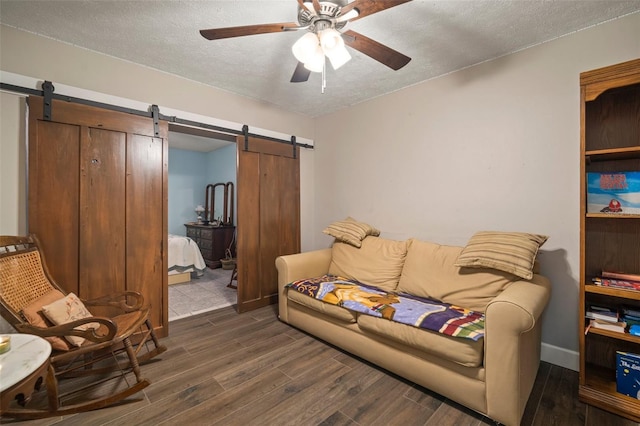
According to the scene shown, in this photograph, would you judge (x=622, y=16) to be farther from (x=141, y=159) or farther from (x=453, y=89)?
(x=141, y=159)

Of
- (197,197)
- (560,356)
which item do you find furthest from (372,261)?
(197,197)

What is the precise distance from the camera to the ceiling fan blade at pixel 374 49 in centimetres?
158

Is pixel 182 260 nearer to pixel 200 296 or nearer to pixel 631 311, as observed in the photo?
pixel 200 296

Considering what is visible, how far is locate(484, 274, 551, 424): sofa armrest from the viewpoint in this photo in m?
1.41

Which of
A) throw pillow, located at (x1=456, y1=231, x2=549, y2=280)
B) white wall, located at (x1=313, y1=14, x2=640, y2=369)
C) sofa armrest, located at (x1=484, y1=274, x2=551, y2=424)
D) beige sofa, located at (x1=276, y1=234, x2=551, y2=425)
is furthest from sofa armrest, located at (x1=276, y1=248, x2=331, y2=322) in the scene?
sofa armrest, located at (x1=484, y1=274, x2=551, y2=424)

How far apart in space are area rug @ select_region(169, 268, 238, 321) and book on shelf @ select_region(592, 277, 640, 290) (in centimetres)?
337

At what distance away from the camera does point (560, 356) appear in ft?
6.72

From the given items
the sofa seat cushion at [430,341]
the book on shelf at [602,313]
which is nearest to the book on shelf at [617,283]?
the book on shelf at [602,313]

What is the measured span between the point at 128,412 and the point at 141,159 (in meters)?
1.90

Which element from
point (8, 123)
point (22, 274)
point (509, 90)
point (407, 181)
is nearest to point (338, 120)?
point (407, 181)

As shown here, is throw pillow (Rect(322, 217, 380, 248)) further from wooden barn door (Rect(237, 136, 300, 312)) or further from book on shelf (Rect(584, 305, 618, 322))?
book on shelf (Rect(584, 305, 618, 322))

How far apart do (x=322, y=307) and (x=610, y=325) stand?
6.07 ft

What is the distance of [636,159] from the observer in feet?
5.83

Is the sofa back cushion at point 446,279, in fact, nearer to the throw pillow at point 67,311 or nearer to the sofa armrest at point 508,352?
the sofa armrest at point 508,352
